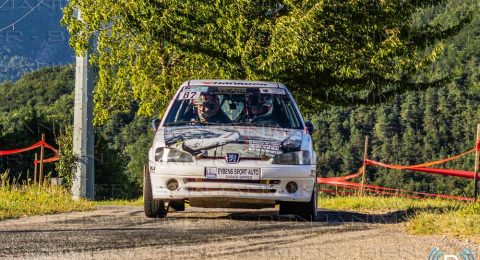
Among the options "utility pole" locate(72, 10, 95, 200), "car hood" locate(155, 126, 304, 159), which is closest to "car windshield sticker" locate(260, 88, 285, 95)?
"car hood" locate(155, 126, 304, 159)

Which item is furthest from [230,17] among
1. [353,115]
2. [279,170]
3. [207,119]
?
[353,115]

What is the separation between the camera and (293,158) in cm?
953

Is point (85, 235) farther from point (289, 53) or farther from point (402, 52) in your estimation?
point (402, 52)

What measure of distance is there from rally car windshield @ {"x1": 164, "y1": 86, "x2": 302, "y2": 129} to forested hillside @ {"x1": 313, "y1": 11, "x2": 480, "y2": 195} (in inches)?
4237

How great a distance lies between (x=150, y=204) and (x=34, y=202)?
399cm

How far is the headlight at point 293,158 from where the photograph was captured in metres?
9.45

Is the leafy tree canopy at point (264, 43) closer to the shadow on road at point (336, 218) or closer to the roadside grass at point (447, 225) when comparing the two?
the shadow on road at point (336, 218)

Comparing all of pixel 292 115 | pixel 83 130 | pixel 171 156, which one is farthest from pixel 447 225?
pixel 83 130

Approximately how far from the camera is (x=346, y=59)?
19.2 metres

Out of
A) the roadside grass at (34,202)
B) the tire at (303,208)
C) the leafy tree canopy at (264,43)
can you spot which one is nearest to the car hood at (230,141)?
the tire at (303,208)

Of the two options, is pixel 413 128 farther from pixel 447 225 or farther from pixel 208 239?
pixel 208 239

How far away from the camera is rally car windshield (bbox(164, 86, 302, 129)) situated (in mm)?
10445

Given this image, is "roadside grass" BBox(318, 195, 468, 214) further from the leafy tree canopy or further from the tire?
the leafy tree canopy

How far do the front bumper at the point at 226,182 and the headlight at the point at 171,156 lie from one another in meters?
0.06
